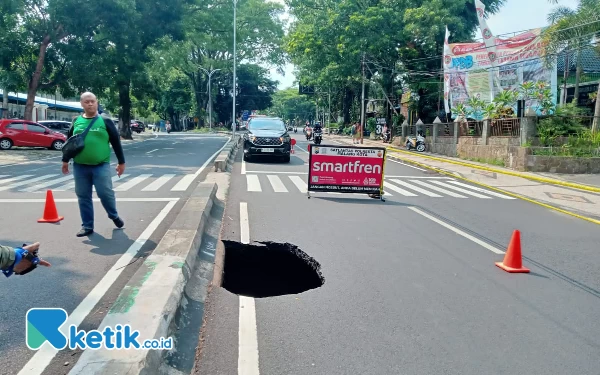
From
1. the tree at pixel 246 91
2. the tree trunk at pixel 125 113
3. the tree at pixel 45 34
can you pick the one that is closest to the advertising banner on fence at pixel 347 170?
the tree at pixel 45 34

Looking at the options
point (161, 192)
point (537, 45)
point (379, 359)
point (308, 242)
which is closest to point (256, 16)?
point (537, 45)

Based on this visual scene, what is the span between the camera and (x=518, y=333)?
4168mm

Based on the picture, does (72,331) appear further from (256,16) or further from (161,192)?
(256,16)

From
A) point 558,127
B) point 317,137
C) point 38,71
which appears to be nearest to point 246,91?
point 317,137

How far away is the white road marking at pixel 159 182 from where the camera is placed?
11.8 m

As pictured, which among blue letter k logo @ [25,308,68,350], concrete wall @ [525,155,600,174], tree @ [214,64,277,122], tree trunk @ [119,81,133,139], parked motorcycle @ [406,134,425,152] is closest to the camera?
blue letter k logo @ [25,308,68,350]

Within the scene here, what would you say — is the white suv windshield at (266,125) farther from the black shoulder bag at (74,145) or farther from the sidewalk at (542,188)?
the black shoulder bag at (74,145)

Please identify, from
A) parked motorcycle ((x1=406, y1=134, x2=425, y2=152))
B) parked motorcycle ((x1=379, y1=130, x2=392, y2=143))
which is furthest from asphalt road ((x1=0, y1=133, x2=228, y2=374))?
parked motorcycle ((x1=379, y1=130, x2=392, y2=143))

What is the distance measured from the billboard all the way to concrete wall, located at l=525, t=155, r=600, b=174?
305 inches

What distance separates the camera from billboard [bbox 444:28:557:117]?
25.2 metres

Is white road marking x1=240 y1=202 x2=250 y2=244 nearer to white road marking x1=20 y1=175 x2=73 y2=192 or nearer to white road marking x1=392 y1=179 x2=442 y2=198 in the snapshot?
white road marking x1=20 y1=175 x2=73 y2=192

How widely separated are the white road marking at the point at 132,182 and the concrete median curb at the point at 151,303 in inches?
212

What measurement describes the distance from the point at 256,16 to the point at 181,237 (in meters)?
53.9

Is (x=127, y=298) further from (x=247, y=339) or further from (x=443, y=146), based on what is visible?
(x=443, y=146)
